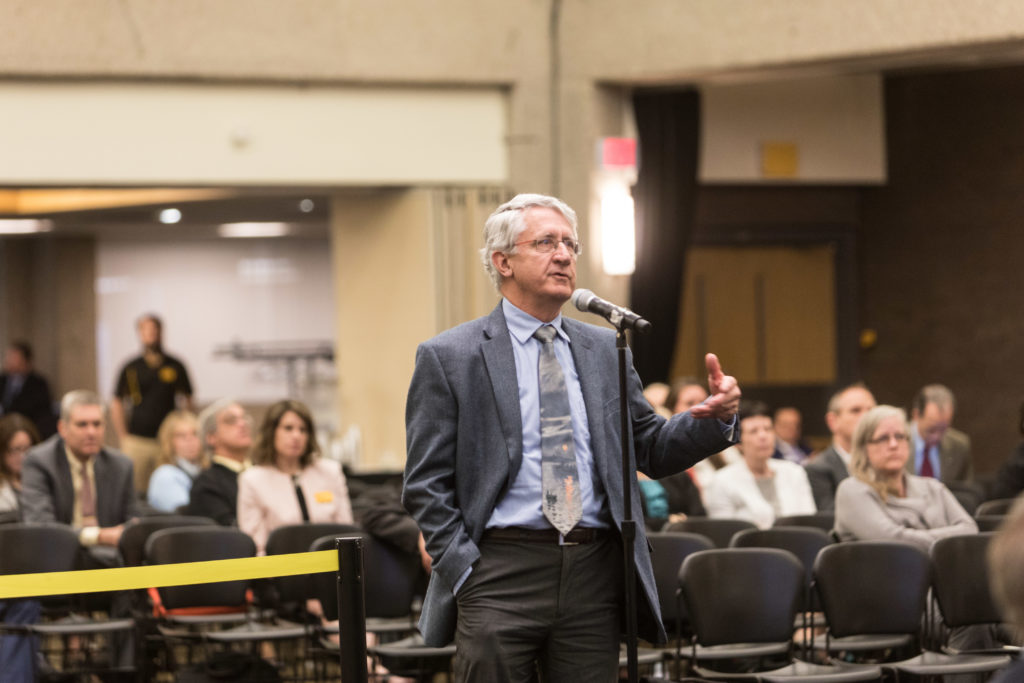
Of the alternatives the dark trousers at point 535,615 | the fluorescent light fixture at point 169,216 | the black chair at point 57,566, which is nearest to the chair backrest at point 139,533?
the black chair at point 57,566

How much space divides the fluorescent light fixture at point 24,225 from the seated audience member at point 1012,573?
37.7 ft

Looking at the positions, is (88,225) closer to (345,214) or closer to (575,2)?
(345,214)

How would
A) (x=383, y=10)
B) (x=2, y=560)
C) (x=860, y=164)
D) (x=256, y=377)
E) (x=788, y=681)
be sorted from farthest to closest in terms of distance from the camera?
(x=256, y=377) → (x=860, y=164) → (x=383, y=10) → (x=2, y=560) → (x=788, y=681)

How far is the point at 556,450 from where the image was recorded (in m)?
3.04

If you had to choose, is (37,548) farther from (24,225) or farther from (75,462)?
(24,225)

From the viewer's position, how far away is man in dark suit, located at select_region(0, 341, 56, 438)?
477 inches

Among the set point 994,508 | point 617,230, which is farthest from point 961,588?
point 617,230

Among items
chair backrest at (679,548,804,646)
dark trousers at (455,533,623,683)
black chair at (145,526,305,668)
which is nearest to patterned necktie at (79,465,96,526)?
black chair at (145,526,305,668)

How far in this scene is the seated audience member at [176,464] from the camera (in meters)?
7.65

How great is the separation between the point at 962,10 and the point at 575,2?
265 cm

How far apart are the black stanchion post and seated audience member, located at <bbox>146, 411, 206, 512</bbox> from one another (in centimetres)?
421

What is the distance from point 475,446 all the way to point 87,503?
428 centimetres

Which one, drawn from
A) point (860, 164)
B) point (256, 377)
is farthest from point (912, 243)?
point (256, 377)

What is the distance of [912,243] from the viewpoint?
12.1 metres
